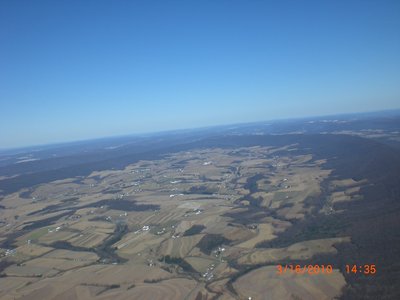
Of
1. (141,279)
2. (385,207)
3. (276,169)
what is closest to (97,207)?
(141,279)

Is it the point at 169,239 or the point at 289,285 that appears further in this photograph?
the point at 169,239

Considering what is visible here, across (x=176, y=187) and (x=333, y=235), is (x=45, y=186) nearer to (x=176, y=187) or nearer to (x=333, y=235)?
(x=176, y=187)
